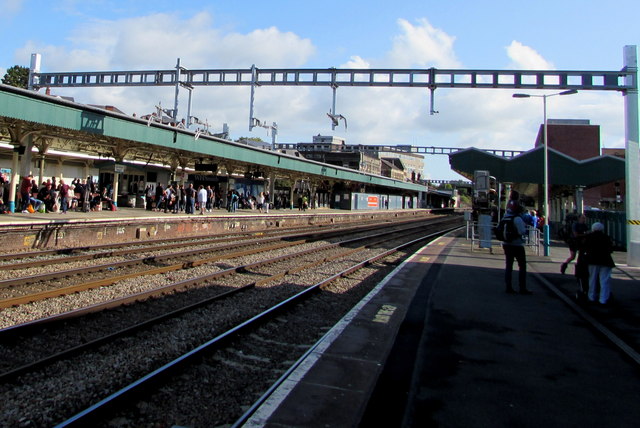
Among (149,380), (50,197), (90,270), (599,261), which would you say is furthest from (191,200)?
(149,380)

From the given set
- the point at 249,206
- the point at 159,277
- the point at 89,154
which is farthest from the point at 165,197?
the point at 159,277

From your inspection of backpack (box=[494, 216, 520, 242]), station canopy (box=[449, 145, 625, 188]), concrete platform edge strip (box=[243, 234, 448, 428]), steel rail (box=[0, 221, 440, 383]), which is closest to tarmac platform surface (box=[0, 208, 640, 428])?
concrete platform edge strip (box=[243, 234, 448, 428])

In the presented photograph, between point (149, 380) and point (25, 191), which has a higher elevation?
point (25, 191)

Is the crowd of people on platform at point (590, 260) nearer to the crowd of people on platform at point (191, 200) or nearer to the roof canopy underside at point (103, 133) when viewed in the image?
the roof canopy underside at point (103, 133)

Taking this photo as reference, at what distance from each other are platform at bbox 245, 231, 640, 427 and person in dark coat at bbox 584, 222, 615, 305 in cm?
32

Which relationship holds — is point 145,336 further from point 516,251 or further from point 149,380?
point 516,251

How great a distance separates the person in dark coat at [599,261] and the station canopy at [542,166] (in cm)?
1717

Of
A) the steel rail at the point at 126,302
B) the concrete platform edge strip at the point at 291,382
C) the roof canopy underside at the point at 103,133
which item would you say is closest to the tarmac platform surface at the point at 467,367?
the concrete platform edge strip at the point at 291,382

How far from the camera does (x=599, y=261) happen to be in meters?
7.46

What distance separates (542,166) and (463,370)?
22684 millimetres

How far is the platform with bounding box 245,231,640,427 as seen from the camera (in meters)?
3.52

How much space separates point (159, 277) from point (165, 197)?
1489 centimetres

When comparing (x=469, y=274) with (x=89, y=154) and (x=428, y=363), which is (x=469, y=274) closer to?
(x=428, y=363)

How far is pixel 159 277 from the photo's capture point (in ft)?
33.0
